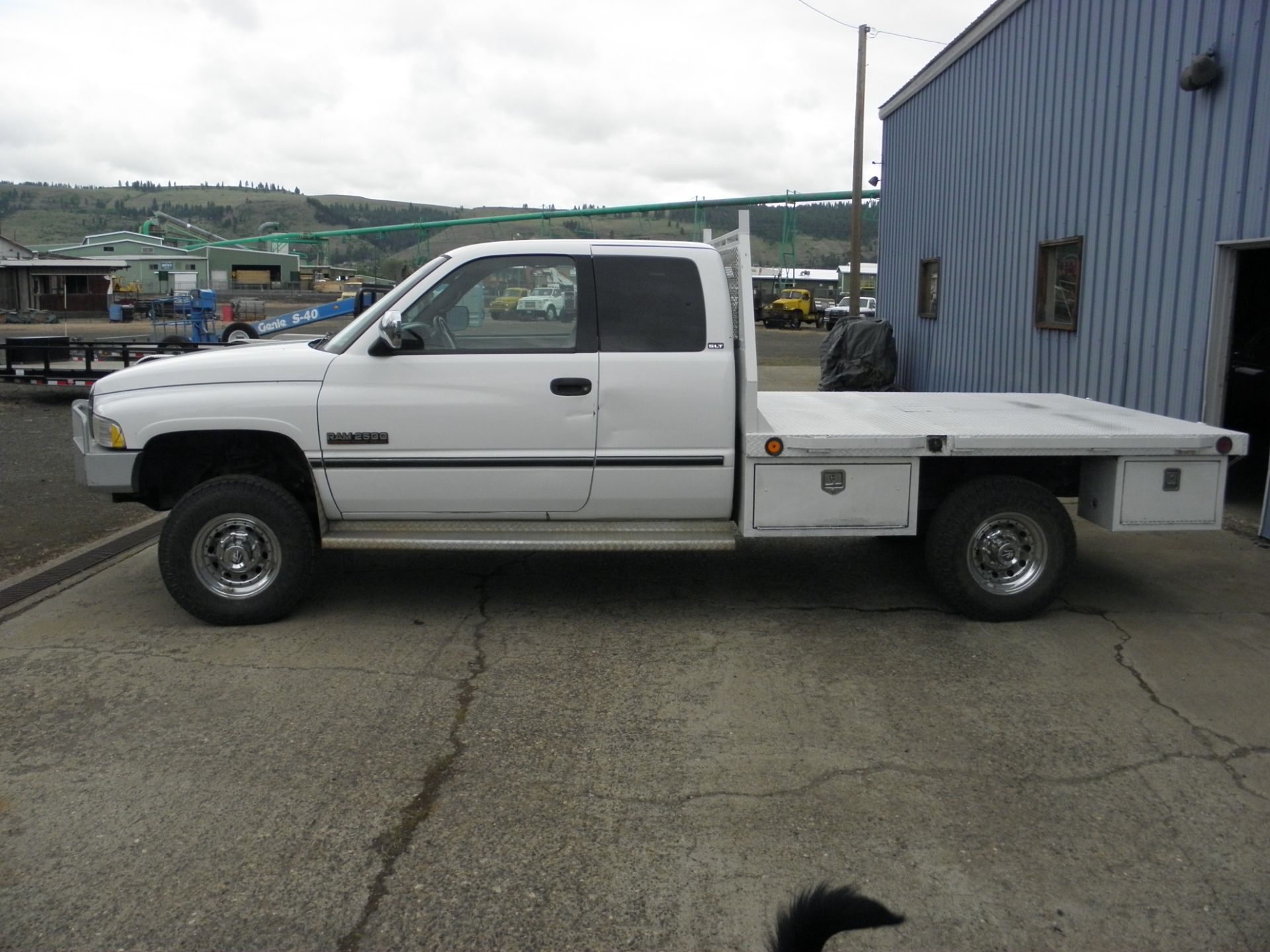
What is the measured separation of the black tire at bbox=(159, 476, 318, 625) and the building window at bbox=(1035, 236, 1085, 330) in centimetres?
814

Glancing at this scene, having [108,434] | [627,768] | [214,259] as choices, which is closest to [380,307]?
[108,434]

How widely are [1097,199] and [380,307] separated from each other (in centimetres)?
758

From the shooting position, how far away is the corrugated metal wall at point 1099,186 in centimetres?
854

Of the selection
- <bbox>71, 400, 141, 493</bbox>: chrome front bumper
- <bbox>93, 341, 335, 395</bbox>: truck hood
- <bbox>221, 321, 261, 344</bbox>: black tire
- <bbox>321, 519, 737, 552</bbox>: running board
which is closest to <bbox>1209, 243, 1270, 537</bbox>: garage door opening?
<bbox>321, 519, 737, 552</bbox>: running board

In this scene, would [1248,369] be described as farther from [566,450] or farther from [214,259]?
[214,259]

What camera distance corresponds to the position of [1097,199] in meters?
10.6

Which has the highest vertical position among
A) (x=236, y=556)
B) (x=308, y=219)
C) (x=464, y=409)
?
(x=308, y=219)

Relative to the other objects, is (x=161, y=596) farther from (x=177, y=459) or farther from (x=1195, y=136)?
(x=1195, y=136)

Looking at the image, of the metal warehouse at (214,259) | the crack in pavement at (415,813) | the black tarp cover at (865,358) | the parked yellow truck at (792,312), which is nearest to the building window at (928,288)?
the black tarp cover at (865,358)

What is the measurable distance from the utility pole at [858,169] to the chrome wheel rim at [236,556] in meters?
20.6

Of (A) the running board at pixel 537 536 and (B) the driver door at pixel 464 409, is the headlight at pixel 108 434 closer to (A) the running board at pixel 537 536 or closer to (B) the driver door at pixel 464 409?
(B) the driver door at pixel 464 409

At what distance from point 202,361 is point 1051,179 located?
9.14 m

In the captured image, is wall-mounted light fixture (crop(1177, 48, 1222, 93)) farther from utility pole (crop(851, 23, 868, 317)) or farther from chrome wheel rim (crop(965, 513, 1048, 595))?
utility pole (crop(851, 23, 868, 317))

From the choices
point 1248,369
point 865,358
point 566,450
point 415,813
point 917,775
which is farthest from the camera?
point 865,358
